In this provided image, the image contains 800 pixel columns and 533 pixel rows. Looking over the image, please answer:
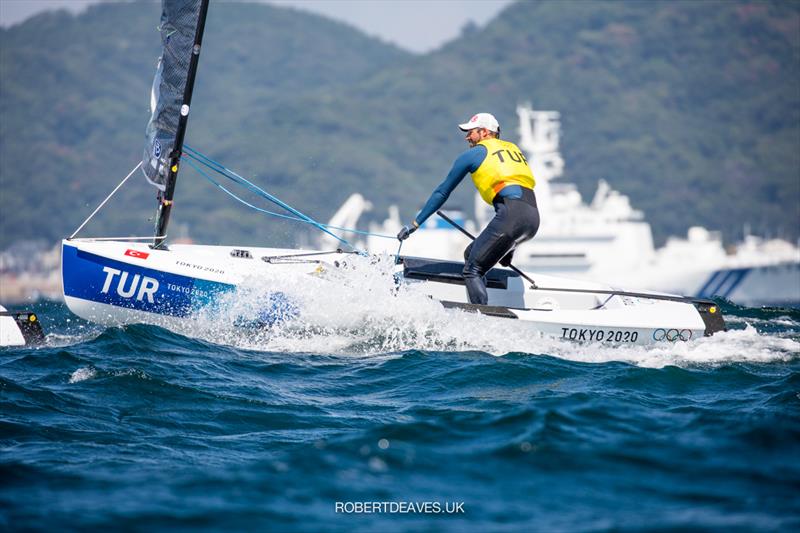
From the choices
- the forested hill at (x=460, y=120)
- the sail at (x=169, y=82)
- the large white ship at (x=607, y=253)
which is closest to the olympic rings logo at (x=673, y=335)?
the sail at (x=169, y=82)

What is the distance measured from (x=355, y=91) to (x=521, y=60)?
2146cm

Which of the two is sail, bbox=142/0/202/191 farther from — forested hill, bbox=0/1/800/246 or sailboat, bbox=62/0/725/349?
forested hill, bbox=0/1/800/246

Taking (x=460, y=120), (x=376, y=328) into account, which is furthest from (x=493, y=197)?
(x=460, y=120)

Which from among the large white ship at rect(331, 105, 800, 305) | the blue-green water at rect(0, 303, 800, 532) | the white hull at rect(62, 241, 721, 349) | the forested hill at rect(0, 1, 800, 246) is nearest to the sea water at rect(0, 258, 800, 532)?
the blue-green water at rect(0, 303, 800, 532)

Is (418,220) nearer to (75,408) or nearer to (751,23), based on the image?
(75,408)

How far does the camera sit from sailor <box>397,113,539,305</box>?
9.01 meters

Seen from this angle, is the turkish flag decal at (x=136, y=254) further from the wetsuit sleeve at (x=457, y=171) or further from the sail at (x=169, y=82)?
the wetsuit sleeve at (x=457, y=171)

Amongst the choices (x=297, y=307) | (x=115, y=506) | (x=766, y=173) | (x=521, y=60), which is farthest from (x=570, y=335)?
(x=521, y=60)

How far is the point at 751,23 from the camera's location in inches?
4811

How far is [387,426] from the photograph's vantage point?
595cm

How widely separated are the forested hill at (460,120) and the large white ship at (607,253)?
47.0 metres

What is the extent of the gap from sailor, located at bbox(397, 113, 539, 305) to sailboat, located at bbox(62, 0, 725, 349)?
1.41 feet

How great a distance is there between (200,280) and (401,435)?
379cm

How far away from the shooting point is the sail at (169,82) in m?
9.50
